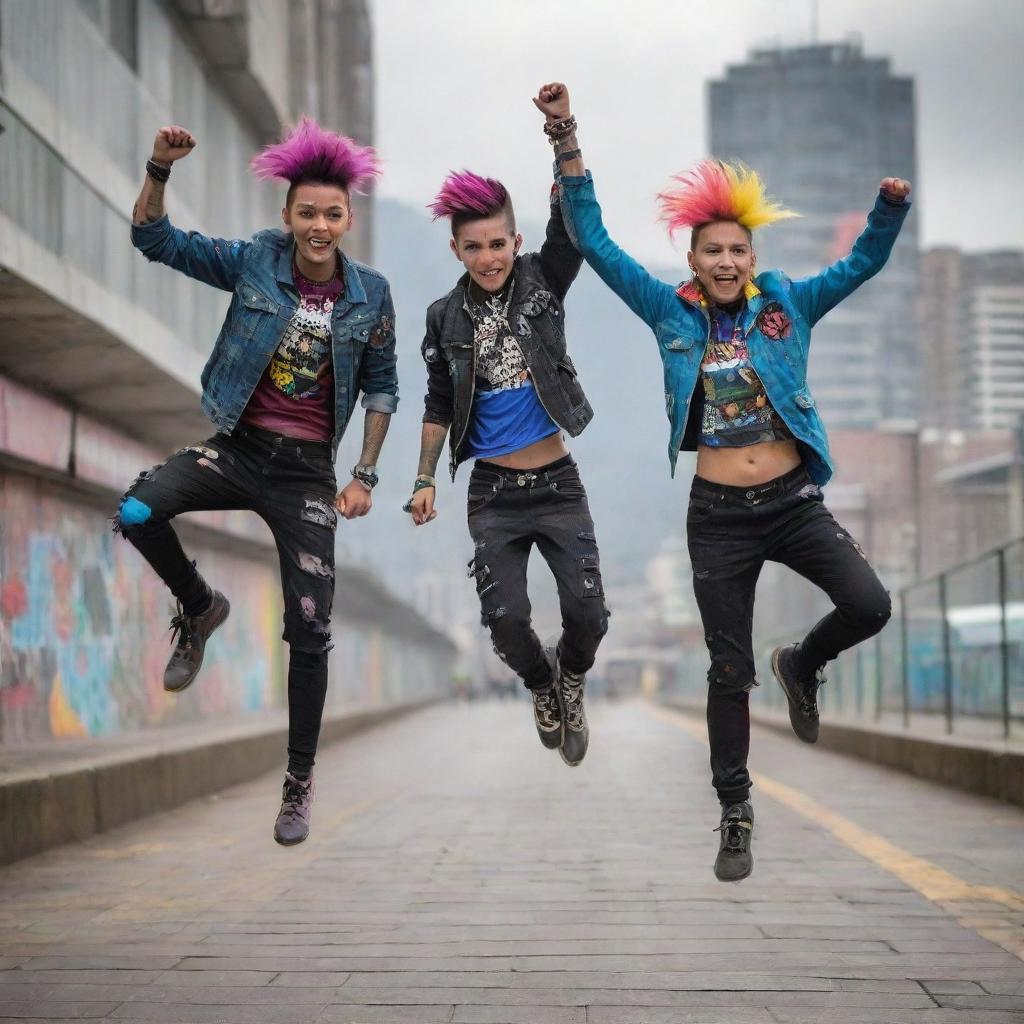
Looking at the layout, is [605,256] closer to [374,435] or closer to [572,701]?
[374,435]

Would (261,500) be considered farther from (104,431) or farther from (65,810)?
(104,431)

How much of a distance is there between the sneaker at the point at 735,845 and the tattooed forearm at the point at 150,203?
3.17 meters

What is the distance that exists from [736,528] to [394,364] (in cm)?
154

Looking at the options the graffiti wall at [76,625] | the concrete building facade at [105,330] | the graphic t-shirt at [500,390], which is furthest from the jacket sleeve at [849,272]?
the graffiti wall at [76,625]

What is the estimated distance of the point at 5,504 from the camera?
15.8m

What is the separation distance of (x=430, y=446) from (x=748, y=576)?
1413 mm

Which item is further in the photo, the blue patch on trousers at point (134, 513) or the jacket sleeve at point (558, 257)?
the jacket sleeve at point (558, 257)

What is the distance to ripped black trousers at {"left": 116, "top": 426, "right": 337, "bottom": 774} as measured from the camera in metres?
5.98

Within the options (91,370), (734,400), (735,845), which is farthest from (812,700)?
(91,370)

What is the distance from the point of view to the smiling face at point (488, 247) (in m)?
6.17

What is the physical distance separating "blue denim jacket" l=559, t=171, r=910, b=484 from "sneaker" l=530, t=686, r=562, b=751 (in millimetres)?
1284

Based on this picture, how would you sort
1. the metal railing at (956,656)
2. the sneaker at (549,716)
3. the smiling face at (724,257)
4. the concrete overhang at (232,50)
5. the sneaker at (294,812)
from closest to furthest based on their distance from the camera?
the sneaker at (294,812), the smiling face at (724,257), the sneaker at (549,716), the metal railing at (956,656), the concrete overhang at (232,50)

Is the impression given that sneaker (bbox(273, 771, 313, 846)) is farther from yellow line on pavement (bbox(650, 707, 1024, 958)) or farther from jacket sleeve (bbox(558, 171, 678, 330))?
yellow line on pavement (bbox(650, 707, 1024, 958))

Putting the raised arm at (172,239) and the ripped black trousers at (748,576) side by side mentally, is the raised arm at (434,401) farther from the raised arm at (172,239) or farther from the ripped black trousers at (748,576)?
the ripped black trousers at (748,576)
